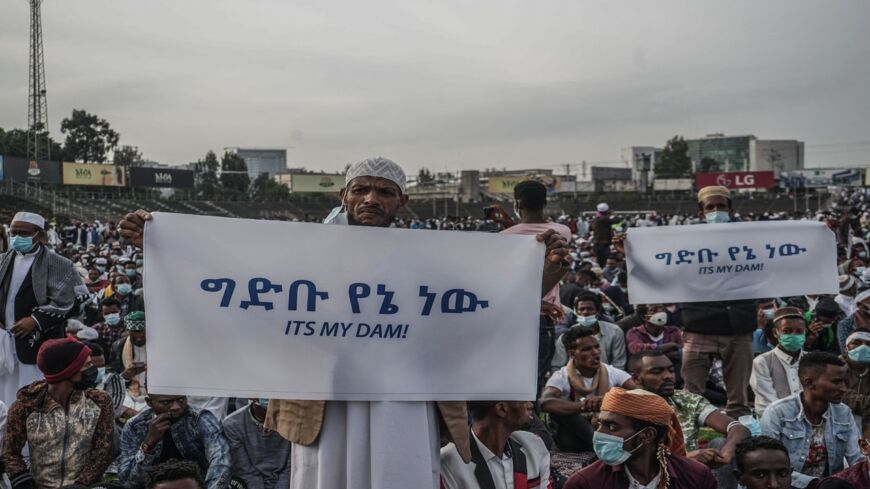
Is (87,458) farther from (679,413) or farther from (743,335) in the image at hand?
(743,335)

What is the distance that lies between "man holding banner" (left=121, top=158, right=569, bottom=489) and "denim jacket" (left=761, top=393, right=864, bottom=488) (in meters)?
2.73

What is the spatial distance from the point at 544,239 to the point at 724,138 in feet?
513

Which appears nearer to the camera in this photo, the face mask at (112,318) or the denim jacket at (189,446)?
the denim jacket at (189,446)

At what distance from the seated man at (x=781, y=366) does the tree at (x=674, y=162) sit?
89041 mm

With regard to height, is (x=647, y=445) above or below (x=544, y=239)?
below

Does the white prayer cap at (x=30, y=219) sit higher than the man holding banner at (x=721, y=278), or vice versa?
the white prayer cap at (x=30, y=219)

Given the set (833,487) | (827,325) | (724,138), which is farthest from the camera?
(724,138)

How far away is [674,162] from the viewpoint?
93.7m

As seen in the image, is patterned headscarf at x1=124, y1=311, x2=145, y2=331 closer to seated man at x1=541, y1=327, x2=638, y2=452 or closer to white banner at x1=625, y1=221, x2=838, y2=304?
seated man at x1=541, y1=327, x2=638, y2=452

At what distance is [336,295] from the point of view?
124 inches

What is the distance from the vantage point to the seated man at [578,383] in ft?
20.3

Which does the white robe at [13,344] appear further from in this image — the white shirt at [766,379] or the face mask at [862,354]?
the face mask at [862,354]

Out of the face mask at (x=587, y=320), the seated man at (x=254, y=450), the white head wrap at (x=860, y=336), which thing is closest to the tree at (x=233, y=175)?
the face mask at (x=587, y=320)

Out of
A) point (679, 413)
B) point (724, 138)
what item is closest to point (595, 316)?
point (679, 413)
